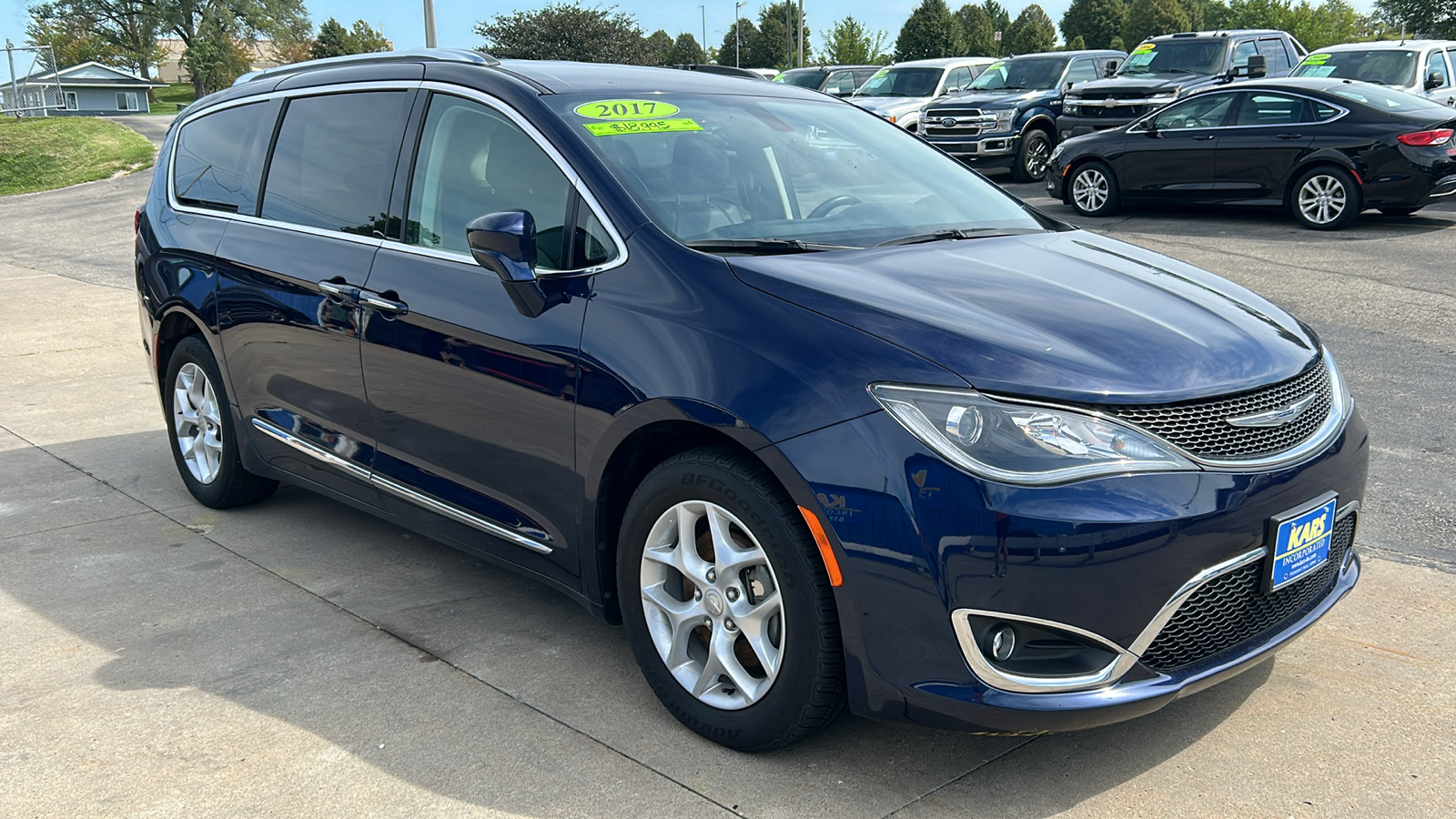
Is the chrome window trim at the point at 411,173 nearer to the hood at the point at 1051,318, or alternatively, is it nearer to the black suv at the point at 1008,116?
the hood at the point at 1051,318

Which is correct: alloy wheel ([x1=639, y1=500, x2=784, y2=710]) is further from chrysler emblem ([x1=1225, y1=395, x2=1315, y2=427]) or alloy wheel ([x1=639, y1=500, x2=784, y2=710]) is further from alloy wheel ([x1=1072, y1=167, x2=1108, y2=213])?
alloy wheel ([x1=1072, y1=167, x2=1108, y2=213])

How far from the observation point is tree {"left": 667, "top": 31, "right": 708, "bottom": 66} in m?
92.6

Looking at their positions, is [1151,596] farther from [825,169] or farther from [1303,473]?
[825,169]

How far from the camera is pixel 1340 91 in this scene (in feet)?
42.4

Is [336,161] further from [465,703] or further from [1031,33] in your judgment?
[1031,33]

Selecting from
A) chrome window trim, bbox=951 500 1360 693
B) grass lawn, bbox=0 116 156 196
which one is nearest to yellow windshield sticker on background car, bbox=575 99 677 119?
chrome window trim, bbox=951 500 1360 693

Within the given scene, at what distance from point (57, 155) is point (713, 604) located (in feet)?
97.7

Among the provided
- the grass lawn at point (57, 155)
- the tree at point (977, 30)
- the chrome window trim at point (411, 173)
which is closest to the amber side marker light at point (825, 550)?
the chrome window trim at point (411, 173)

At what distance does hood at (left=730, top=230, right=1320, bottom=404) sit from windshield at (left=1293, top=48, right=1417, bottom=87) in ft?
50.7

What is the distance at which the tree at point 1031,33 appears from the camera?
84438 mm

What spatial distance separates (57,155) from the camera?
92.2 feet

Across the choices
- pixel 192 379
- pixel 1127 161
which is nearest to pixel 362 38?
pixel 1127 161

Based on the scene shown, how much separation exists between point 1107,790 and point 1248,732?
52 centimetres

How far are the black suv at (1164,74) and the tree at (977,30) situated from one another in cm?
6736
